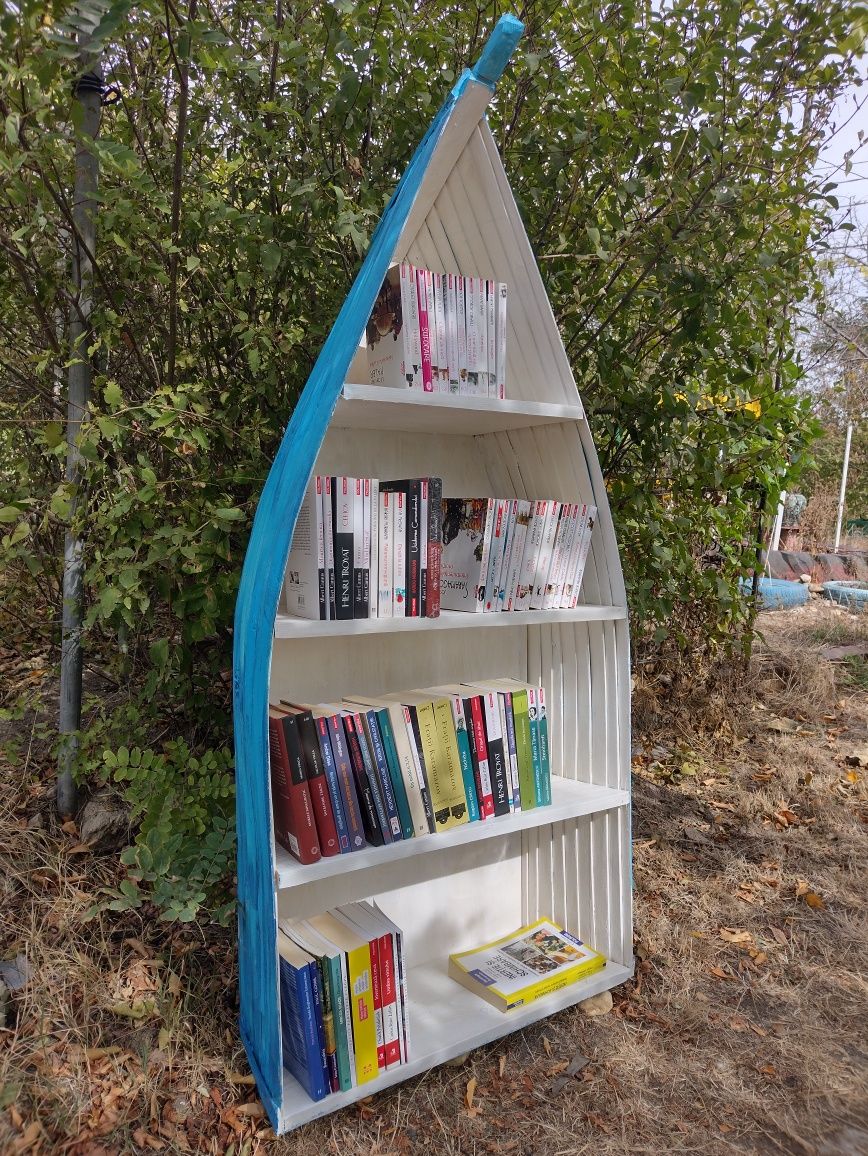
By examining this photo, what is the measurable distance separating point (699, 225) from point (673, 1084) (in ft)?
7.26

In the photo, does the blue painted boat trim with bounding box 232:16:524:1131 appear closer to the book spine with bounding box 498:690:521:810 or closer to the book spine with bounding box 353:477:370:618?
the book spine with bounding box 353:477:370:618

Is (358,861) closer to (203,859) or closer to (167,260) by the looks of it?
(203,859)

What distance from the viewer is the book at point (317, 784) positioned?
65.2 inches

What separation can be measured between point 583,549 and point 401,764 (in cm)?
72

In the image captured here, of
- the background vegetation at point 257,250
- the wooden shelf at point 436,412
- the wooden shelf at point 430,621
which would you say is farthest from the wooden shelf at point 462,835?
the wooden shelf at point 436,412

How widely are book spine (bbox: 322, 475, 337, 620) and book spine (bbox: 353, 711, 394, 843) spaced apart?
Result: 259 millimetres

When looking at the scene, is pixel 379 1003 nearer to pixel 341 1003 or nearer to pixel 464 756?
pixel 341 1003

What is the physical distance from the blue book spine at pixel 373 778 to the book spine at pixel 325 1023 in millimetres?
296

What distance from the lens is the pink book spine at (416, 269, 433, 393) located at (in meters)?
1.71

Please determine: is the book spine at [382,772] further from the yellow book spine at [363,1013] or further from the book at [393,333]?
the book at [393,333]

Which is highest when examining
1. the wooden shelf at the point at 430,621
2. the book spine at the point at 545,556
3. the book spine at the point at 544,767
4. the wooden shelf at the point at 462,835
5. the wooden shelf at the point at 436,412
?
the wooden shelf at the point at 436,412

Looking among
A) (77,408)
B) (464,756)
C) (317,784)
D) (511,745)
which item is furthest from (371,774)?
(77,408)

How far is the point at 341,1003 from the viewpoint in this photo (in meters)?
1.67

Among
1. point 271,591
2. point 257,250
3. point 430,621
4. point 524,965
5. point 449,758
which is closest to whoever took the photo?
point 271,591
